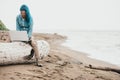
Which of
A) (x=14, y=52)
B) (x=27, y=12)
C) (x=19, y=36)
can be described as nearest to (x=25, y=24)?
(x=27, y=12)

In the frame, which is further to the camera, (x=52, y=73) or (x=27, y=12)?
(x=27, y=12)

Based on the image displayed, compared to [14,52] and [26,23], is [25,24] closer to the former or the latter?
[26,23]

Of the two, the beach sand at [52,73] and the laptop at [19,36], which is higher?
the laptop at [19,36]

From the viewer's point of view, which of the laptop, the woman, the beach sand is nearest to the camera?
the beach sand

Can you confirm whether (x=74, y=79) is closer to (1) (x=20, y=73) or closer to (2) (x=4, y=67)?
(1) (x=20, y=73)

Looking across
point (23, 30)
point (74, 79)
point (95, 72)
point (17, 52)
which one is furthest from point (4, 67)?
point (95, 72)

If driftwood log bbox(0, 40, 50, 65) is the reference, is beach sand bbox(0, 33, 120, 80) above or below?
below

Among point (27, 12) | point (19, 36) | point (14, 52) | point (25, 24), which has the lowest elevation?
point (14, 52)

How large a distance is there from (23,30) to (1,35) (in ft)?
5.75

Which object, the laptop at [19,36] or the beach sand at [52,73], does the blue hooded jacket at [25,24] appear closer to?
the laptop at [19,36]

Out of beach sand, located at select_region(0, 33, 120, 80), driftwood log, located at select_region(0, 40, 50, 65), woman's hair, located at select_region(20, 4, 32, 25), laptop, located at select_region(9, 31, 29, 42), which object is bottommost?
beach sand, located at select_region(0, 33, 120, 80)

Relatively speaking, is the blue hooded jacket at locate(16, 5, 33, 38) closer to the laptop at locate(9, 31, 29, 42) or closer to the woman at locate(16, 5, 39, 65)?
the woman at locate(16, 5, 39, 65)

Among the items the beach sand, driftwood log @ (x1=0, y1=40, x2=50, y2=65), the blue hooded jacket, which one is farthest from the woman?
the beach sand

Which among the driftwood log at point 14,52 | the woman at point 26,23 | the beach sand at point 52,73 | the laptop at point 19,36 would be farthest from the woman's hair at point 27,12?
the beach sand at point 52,73
